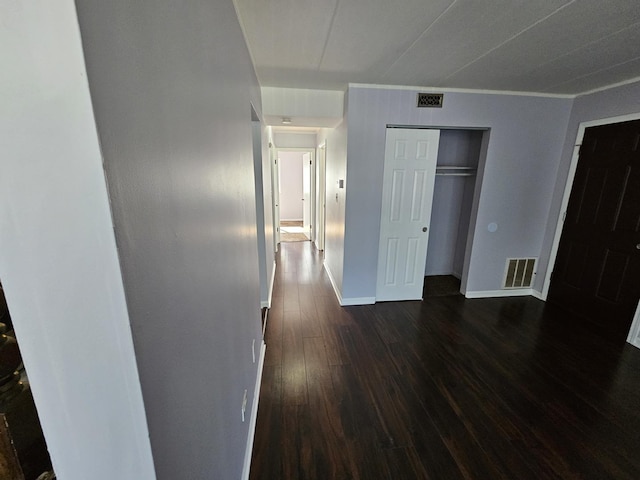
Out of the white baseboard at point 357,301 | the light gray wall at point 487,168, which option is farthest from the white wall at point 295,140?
the white baseboard at point 357,301

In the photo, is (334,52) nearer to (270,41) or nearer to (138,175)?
(270,41)

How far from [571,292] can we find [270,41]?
4.00 m

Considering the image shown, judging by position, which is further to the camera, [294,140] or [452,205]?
[294,140]

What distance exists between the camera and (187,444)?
64cm

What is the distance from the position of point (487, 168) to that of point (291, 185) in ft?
19.6

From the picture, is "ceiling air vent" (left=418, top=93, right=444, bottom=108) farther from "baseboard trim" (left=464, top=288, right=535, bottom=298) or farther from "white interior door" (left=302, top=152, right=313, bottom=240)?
"white interior door" (left=302, top=152, right=313, bottom=240)

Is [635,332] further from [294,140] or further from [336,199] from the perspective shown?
[294,140]

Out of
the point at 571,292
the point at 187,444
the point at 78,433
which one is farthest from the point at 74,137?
the point at 571,292

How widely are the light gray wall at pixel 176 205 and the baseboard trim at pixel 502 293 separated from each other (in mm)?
3235

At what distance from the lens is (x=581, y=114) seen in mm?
2842

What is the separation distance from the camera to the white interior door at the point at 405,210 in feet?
9.47

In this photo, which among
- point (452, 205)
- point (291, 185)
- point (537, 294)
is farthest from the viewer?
point (291, 185)

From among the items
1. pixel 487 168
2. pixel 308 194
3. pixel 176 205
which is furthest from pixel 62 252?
pixel 308 194

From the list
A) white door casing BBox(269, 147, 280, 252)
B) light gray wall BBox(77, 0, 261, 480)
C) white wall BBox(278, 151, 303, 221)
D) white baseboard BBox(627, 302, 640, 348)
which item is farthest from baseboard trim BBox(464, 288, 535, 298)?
white wall BBox(278, 151, 303, 221)
